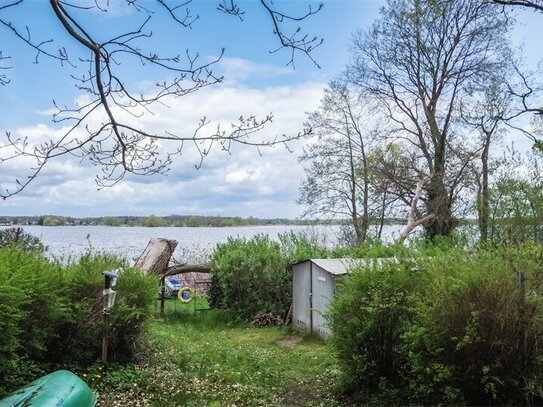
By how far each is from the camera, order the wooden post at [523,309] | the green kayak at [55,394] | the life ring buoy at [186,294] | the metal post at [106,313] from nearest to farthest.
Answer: the green kayak at [55,394] < the wooden post at [523,309] < the metal post at [106,313] < the life ring buoy at [186,294]

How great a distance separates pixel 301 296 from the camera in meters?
13.2

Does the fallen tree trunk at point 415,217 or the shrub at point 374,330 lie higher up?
the fallen tree trunk at point 415,217

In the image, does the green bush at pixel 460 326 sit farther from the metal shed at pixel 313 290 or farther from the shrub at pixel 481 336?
the metal shed at pixel 313 290

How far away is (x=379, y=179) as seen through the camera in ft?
72.1

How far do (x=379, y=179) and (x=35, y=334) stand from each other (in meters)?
17.1

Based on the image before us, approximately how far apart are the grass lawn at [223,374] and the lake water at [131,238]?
214 cm

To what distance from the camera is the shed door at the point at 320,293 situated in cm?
1141

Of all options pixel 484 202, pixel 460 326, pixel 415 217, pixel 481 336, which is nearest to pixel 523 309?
pixel 481 336

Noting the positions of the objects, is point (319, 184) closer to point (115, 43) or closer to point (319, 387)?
point (319, 387)

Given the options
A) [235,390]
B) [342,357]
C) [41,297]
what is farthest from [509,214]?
[41,297]

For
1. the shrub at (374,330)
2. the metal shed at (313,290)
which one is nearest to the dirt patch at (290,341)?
the metal shed at (313,290)

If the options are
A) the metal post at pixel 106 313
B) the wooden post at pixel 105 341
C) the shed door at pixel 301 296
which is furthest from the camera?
the shed door at pixel 301 296

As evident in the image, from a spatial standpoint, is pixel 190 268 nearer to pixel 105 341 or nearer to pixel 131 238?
pixel 131 238

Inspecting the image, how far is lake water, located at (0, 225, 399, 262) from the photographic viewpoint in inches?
388
